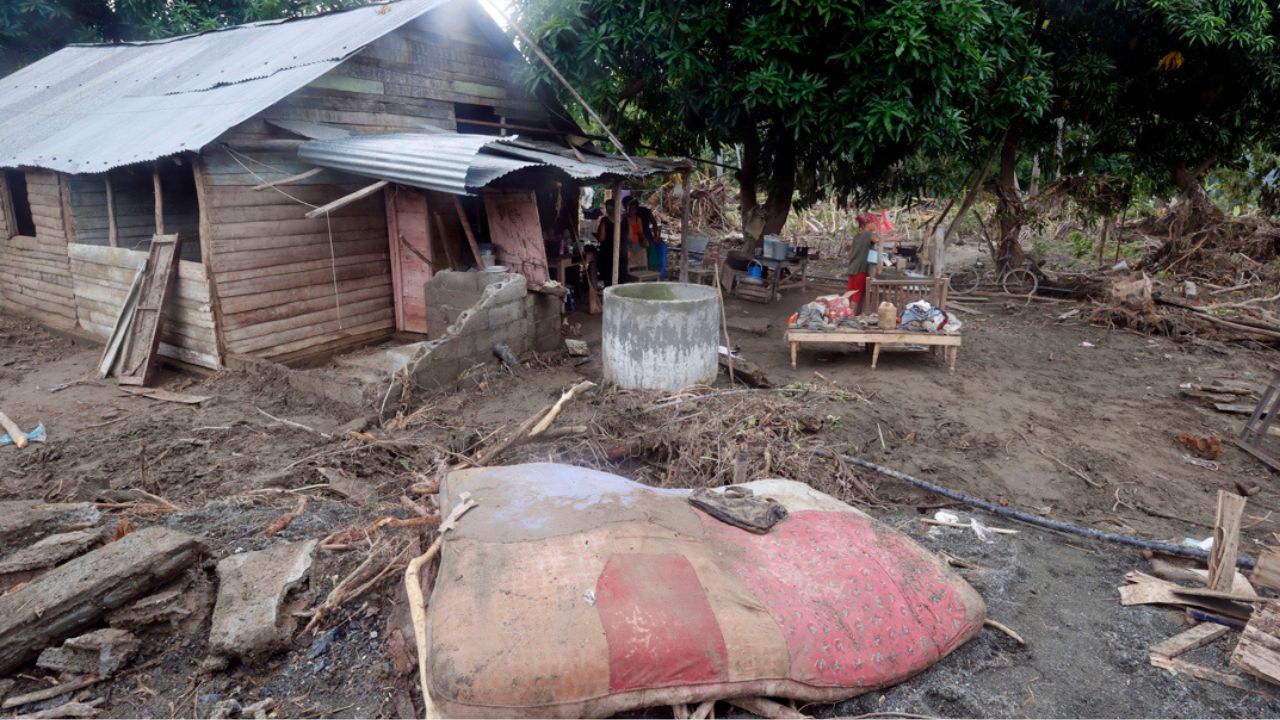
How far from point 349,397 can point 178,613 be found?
378 cm

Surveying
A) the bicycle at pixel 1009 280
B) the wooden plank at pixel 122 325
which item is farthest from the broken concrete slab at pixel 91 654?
the bicycle at pixel 1009 280

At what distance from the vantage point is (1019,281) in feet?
47.0

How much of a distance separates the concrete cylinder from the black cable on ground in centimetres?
208

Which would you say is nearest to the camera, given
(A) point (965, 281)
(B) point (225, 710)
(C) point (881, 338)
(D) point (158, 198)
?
(B) point (225, 710)

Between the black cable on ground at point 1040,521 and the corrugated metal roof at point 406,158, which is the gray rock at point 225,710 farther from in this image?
the corrugated metal roof at point 406,158

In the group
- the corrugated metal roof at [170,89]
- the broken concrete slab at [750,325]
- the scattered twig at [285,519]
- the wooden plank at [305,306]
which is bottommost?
the broken concrete slab at [750,325]

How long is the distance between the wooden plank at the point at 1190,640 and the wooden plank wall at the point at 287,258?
342 inches

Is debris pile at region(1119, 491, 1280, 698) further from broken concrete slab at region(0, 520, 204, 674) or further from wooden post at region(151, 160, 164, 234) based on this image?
wooden post at region(151, 160, 164, 234)

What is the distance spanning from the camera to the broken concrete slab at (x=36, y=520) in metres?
3.97

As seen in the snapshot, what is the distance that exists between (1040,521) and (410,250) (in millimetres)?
8009

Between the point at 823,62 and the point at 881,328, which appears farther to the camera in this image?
the point at 823,62

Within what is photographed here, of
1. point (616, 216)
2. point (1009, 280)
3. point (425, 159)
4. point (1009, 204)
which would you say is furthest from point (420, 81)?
point (1009, 280)

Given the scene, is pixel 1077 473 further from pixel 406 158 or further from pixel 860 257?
pixel 406 158

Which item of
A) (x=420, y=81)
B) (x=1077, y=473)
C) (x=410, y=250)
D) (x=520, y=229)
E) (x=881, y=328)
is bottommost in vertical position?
(x=1077, y=473)
